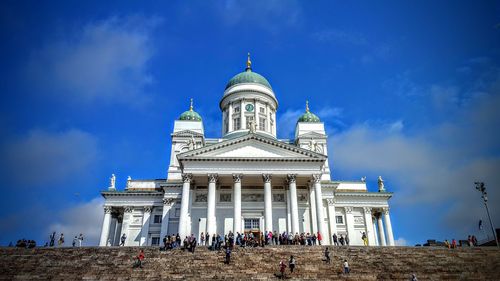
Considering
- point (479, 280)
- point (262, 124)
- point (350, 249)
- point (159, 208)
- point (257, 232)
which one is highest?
point (262, 124)

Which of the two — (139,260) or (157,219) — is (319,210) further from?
(157,219)

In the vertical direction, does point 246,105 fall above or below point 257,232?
above

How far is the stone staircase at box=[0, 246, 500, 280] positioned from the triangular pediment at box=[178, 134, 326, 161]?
34.5 ft

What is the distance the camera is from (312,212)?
34.7m

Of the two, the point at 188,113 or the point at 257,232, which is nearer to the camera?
the point at 257,232

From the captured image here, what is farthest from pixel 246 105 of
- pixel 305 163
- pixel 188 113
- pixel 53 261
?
pixel 53 261

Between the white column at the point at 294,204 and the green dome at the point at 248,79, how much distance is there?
20.0 metres

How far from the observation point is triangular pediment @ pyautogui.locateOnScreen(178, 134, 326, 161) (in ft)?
114

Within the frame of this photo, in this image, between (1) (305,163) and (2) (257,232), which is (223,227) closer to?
(2) (257,232)

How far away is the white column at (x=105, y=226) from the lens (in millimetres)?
40375

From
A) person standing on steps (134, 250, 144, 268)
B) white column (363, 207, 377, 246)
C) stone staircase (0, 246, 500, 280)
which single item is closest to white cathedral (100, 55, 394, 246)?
white column (363, 207, 377, 246)

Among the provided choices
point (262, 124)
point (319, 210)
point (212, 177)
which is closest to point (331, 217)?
point (319, 210)

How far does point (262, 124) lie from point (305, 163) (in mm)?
14562

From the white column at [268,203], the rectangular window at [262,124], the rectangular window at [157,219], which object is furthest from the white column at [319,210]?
the rectangular window at [157,219]
